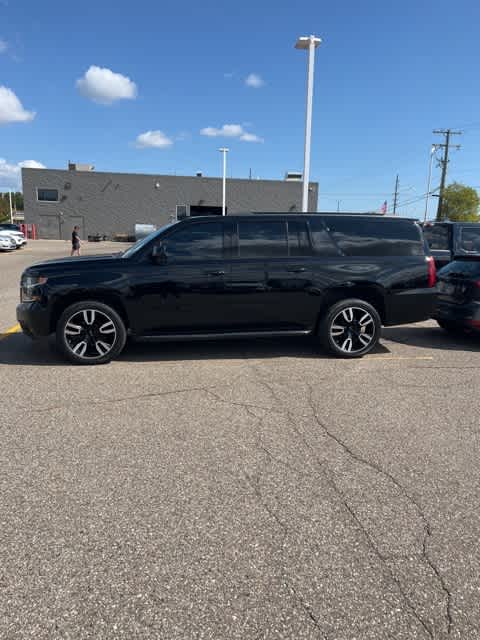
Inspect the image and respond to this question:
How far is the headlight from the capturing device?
571 cm

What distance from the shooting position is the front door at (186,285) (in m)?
5.81

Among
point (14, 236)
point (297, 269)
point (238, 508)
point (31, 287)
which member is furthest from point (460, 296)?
point (14, 236)

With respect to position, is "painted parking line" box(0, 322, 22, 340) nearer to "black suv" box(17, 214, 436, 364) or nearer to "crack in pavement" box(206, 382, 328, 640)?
"black suv" box(17, 214, 436, 364)

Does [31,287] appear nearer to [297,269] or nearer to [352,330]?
[297,269]

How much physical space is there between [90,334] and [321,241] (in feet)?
10.5

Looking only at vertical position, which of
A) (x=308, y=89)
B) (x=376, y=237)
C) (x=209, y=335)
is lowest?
(x=209, y=335)

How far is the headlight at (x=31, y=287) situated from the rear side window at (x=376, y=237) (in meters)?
3.76

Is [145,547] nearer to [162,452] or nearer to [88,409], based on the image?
[162,452]

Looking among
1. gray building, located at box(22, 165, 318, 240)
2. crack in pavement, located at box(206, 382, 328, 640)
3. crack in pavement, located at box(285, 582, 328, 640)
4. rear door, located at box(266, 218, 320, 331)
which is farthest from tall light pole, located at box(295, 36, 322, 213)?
gray building, located at box(22, 165, 318, 240)

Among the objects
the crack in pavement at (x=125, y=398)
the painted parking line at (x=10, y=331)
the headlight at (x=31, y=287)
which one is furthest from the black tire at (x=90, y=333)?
the painted parking line at (x=10, y=331)

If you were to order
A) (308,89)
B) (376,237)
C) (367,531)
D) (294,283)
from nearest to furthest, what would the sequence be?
(367,531), (294,283), (376,237), (308,89)

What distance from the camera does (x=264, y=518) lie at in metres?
2.69

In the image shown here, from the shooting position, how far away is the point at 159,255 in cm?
583

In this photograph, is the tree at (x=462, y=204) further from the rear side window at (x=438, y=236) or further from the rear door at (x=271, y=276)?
the rear door at (x=271, y=276)
